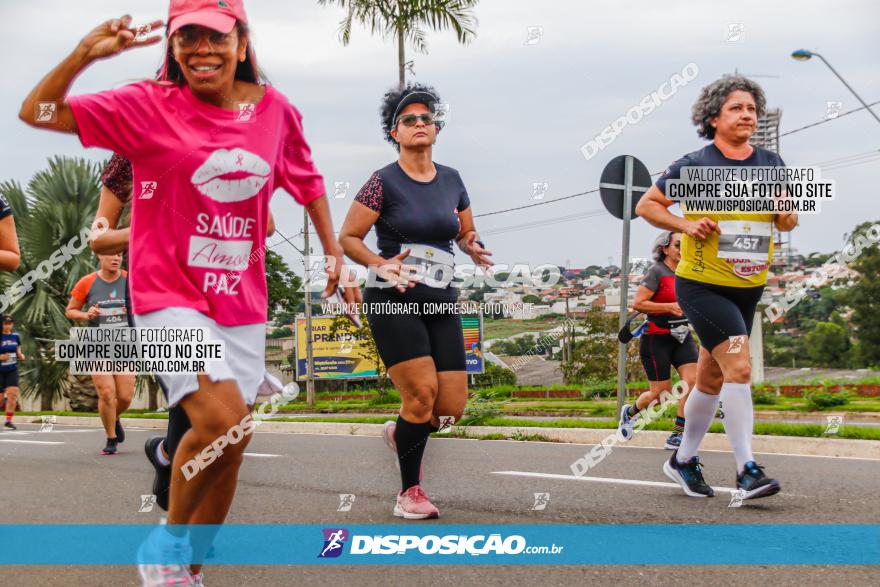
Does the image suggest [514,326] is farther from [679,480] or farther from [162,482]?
[162,482]

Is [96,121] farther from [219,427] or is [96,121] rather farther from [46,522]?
[46,522]

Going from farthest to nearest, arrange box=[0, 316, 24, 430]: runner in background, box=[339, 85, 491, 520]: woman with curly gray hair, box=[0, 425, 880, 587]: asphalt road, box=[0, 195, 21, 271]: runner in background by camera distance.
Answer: box=[0, 316, 24, 430]: runner in background, box=[339, 85, 491, 520]: woman with curly gray hair, box=[0, 195, 21, 271]: runner in background, box=[0, 425, 880, 587]: asphalt road

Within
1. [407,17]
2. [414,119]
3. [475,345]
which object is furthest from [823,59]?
[475,345]

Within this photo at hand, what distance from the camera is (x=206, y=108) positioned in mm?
3303

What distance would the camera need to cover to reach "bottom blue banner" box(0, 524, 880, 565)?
422 cm

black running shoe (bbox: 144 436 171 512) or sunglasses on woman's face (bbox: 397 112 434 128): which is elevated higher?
sunglasses on woman's face (bbox: 397 112 434 128)

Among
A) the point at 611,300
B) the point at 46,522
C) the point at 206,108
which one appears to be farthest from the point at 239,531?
the point at 611,300

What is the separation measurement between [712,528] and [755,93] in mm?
2565

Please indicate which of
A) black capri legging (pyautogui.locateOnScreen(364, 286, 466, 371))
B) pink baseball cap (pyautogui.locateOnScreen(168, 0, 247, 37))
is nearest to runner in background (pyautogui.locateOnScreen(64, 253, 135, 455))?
black capri legging (pyautogui.locateOnScreen(364, 286, 466, 371))

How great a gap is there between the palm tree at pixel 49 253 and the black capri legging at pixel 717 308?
20.4 meters

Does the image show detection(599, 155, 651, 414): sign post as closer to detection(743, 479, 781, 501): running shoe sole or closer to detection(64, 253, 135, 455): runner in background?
detection(64, 253, 135, 455): runner in background

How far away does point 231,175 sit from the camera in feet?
10.8

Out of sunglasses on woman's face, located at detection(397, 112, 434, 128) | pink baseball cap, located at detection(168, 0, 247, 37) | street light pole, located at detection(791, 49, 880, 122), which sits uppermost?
street light pole, located at detection(791, 49, 880, 122)

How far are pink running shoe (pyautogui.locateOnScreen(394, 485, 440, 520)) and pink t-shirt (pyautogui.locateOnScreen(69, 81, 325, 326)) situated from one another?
2.29 metres
